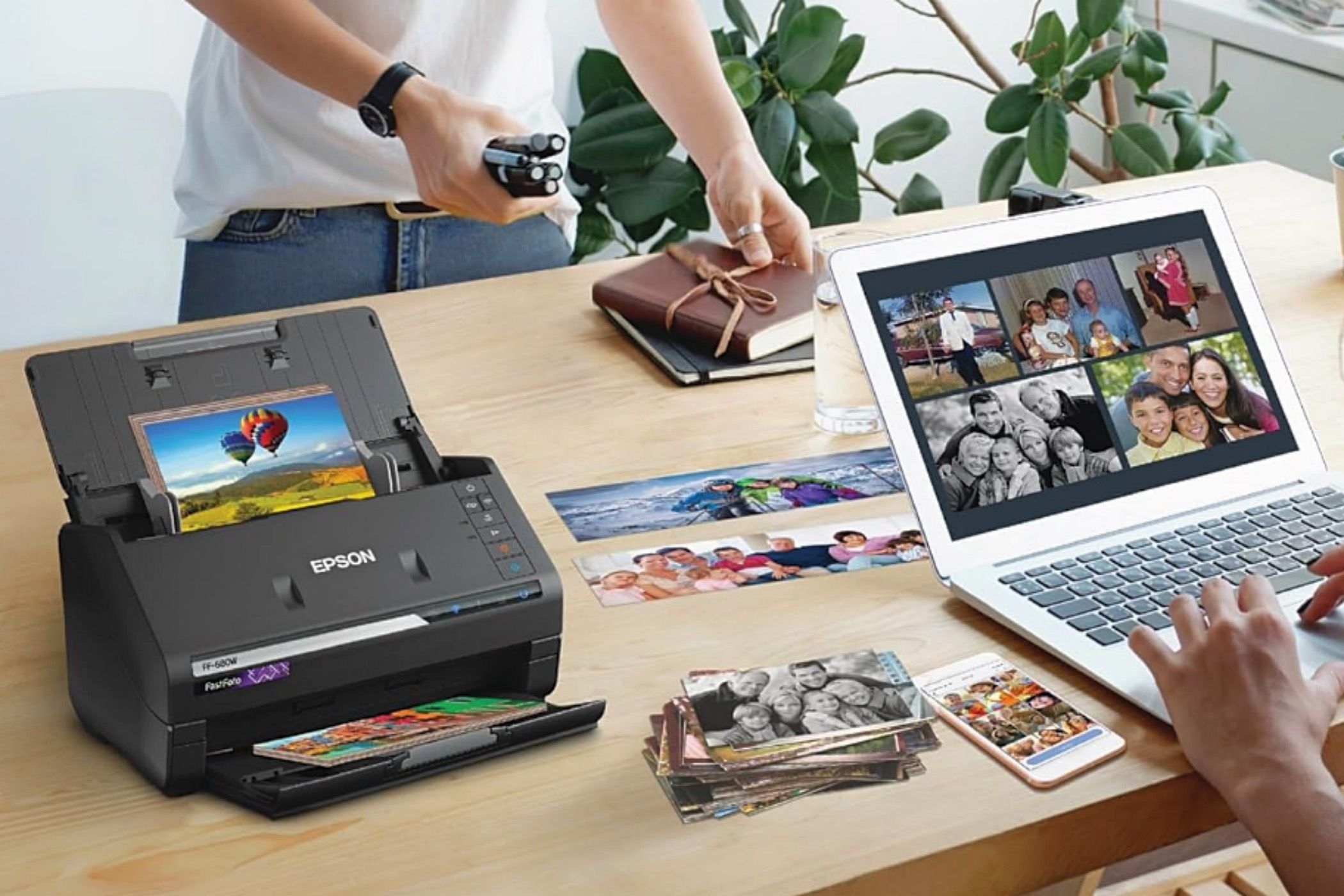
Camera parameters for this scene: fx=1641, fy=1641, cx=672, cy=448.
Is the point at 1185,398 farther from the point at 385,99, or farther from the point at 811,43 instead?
the point at 811,43

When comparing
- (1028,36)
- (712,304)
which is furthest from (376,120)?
(1028,36)

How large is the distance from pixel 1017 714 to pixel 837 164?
238cm

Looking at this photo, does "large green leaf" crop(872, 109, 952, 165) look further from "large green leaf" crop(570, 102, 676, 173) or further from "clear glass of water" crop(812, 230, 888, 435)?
"clear glass of water" crop(812, 230, 888, 435)

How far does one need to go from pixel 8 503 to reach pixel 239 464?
388mm

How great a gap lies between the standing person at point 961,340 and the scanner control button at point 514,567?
0.37 m

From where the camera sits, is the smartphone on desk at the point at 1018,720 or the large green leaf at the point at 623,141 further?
the large green leaf at the point at 623,141

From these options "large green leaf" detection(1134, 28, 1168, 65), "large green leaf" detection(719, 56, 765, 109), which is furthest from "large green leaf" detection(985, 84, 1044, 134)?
"large green leaf" detection(719, 56, 765, 109)

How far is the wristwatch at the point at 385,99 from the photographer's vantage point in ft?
5.10

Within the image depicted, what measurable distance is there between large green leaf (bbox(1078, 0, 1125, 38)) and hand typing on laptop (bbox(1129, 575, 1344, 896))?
2334mm

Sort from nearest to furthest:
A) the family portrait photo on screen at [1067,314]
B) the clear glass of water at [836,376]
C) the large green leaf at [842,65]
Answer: the family portrait photo on screen at [1067,314] → the clear glass of water at [836,376] → the large green leaf at [842,65]

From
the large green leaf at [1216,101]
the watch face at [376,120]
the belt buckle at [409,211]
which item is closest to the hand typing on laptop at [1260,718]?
the watch face at [376,120]

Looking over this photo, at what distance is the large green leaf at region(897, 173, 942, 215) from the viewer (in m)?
3.40

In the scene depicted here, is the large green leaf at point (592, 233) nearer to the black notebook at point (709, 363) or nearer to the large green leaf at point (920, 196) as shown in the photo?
the large green leaf at point (920, 196)

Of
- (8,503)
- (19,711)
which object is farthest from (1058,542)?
(8,503)
